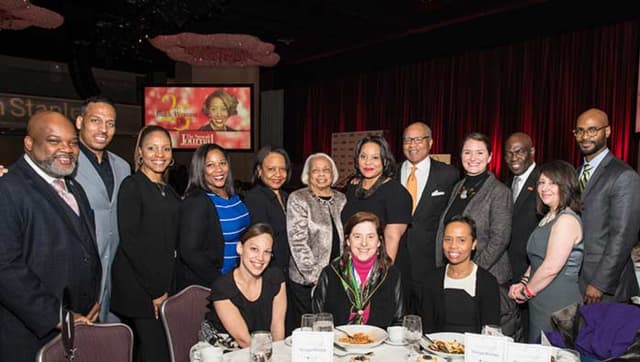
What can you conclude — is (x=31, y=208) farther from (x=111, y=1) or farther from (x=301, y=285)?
(x=111, y=1)

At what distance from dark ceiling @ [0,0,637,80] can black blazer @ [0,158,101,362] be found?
3992 mm

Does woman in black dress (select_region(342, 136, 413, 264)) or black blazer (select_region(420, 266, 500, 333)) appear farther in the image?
woman in black dress (select_region(342, 136, 413, 264))

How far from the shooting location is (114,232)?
9.52ft

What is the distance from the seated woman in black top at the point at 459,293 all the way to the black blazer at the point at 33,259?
1.68 m

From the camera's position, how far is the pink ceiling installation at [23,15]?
5.43 meters

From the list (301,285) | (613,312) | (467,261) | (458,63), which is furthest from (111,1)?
(613,312)

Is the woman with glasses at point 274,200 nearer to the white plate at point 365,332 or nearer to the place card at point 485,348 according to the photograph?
the white plate at point 365,332

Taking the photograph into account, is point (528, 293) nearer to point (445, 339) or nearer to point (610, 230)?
point (610, 230)

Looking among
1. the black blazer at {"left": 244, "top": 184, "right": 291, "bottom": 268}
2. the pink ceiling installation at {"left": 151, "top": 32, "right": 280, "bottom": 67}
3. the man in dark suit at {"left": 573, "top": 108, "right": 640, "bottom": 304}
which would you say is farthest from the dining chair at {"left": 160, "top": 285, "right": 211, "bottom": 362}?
the pink ceiling installation at {"left": 151, "top": 32, "right": 280, "bottom": 67}

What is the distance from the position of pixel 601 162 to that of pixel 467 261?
116 centimetres

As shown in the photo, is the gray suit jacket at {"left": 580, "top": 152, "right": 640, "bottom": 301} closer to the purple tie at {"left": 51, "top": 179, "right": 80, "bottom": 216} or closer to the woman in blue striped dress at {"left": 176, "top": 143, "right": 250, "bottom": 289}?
the woman in blue striped dress at {"left": 176, "top": 143, "right": 250, "bottom": 289}

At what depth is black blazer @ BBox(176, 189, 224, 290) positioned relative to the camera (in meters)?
2.96

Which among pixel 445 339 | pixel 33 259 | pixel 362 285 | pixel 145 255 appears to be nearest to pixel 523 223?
pixel 362 285

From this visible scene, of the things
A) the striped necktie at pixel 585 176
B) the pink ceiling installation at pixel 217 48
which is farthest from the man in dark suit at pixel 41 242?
the pink ceiling installation at pixel 217 48
